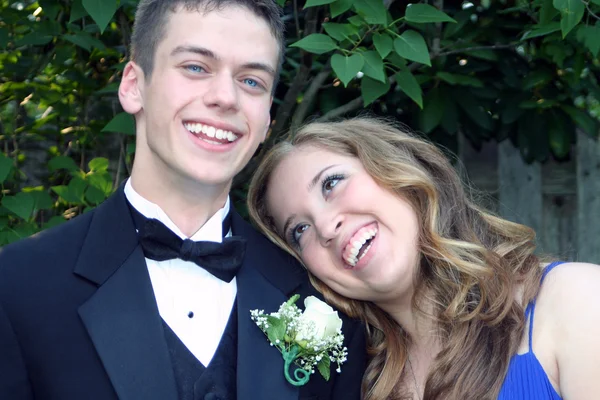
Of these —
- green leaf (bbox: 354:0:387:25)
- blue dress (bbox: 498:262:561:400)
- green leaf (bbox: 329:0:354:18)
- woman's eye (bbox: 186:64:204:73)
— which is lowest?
blue dress (bbox: 498:262:561:400)

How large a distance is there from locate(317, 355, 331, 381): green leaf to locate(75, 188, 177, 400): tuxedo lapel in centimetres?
48

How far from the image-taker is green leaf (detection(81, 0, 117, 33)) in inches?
99.0

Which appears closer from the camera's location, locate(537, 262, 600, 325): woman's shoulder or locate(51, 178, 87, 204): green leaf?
locate(537, 262, 600, 325): woman's shoulder

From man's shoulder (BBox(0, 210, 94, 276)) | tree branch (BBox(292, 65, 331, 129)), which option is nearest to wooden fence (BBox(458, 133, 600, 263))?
tree branch (BBox(292, 65, 331, 129))

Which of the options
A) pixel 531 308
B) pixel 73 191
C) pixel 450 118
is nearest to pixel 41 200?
pixel 73 191

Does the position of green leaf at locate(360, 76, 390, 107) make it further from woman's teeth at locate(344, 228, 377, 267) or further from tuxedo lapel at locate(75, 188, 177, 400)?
tuxedo lapel at locate(75, 188, 177, 400)

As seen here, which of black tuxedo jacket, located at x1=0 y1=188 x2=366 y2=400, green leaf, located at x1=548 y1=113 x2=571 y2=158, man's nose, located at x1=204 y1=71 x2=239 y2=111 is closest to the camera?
black tuxedo jacket, located at x1=0 y1=188 x2=366 y2=400

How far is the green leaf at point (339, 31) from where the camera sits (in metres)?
2.61

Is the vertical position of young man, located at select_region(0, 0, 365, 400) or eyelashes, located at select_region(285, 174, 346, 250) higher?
young man, located at select_region(0, 0, 365, 400)

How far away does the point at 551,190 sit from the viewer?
4.25 metres

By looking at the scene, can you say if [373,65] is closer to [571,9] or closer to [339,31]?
[339,31]

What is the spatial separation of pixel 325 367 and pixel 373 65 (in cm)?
93

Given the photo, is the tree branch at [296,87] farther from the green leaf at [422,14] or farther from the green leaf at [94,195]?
the green leaf at [94,195]

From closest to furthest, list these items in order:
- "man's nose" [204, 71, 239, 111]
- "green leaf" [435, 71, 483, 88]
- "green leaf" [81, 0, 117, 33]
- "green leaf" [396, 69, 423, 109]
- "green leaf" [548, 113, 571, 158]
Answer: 1. "man's nose" [204, 71, 239, 111]
2. "green leaf" [81, 0, 117, 33]
3. "green leaf" [396, 69, 423, 109]
4. "green leaf" [435, 71, 483, 88]
5. "green leaf" [548, 113, 571, 158]
